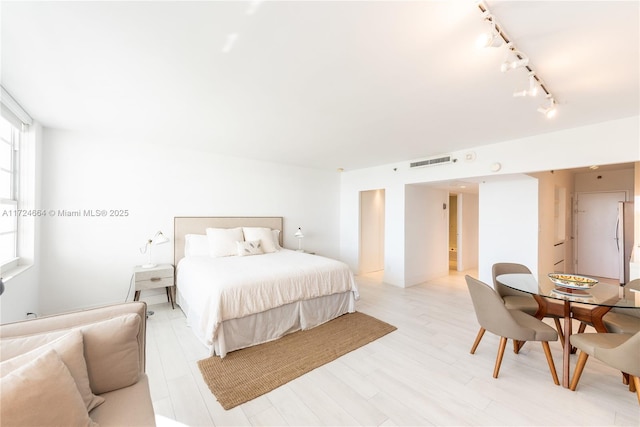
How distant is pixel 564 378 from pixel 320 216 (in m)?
4.30

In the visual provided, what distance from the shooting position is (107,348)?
48.6 inches

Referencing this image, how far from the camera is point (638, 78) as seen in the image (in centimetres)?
191

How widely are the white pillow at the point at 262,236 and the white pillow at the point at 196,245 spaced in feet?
2.04

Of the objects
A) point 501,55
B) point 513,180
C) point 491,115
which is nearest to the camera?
point 501,55

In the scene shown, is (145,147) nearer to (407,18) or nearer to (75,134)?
(75,134)

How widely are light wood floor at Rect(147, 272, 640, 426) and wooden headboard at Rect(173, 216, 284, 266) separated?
136 centimetres

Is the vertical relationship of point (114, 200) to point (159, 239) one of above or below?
above

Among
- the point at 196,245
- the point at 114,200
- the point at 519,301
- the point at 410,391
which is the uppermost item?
the point at 114,200

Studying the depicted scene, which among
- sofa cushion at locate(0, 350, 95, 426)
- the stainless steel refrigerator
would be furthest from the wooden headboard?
the stainless steel refrigerator

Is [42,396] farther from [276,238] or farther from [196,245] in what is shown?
[276,238]

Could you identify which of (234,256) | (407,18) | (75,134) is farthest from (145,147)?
(407,18)

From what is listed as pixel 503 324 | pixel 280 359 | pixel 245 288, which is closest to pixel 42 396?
pixel 245 288

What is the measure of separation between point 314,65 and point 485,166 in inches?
120

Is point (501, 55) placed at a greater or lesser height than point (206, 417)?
greater
